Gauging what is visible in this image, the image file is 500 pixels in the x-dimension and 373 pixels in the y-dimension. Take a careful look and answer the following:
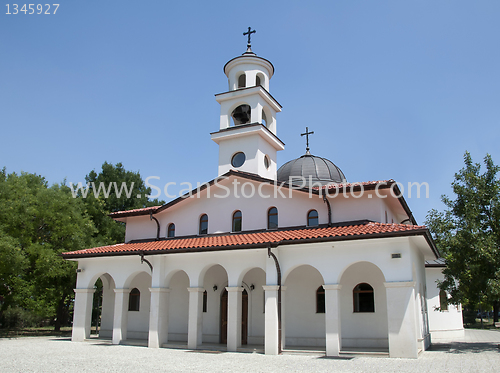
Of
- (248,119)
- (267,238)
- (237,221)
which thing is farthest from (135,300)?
(248,119)

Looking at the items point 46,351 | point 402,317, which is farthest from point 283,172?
point 46,351

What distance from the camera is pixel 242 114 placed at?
74.8 feet

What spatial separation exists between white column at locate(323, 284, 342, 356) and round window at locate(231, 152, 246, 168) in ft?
29.9

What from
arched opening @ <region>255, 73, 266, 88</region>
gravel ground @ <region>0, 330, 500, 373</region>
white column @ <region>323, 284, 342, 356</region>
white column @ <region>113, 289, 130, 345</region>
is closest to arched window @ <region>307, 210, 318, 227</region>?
white column @ <region>323, 284, 342, 356</region>

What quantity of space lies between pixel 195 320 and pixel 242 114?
11.2 m

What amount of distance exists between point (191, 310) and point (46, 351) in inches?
215

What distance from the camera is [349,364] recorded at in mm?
12180

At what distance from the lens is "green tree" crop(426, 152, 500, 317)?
50.9 ft

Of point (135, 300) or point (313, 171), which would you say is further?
point (313, 171)

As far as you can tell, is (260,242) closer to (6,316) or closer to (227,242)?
(227,242)

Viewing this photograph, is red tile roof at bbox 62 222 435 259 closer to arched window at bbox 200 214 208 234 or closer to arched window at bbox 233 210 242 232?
arched window at bbox 233 210 242 232

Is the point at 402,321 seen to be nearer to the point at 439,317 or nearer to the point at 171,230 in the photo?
the point at 171,230

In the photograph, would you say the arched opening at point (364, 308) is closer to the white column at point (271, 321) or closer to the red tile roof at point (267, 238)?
the red tile roof at point (267, 238)

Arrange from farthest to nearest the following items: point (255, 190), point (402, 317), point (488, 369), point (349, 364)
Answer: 1. point (255, 190)
2. point (402, 317)
3. point (349, 364)
4. point (488, 369)
